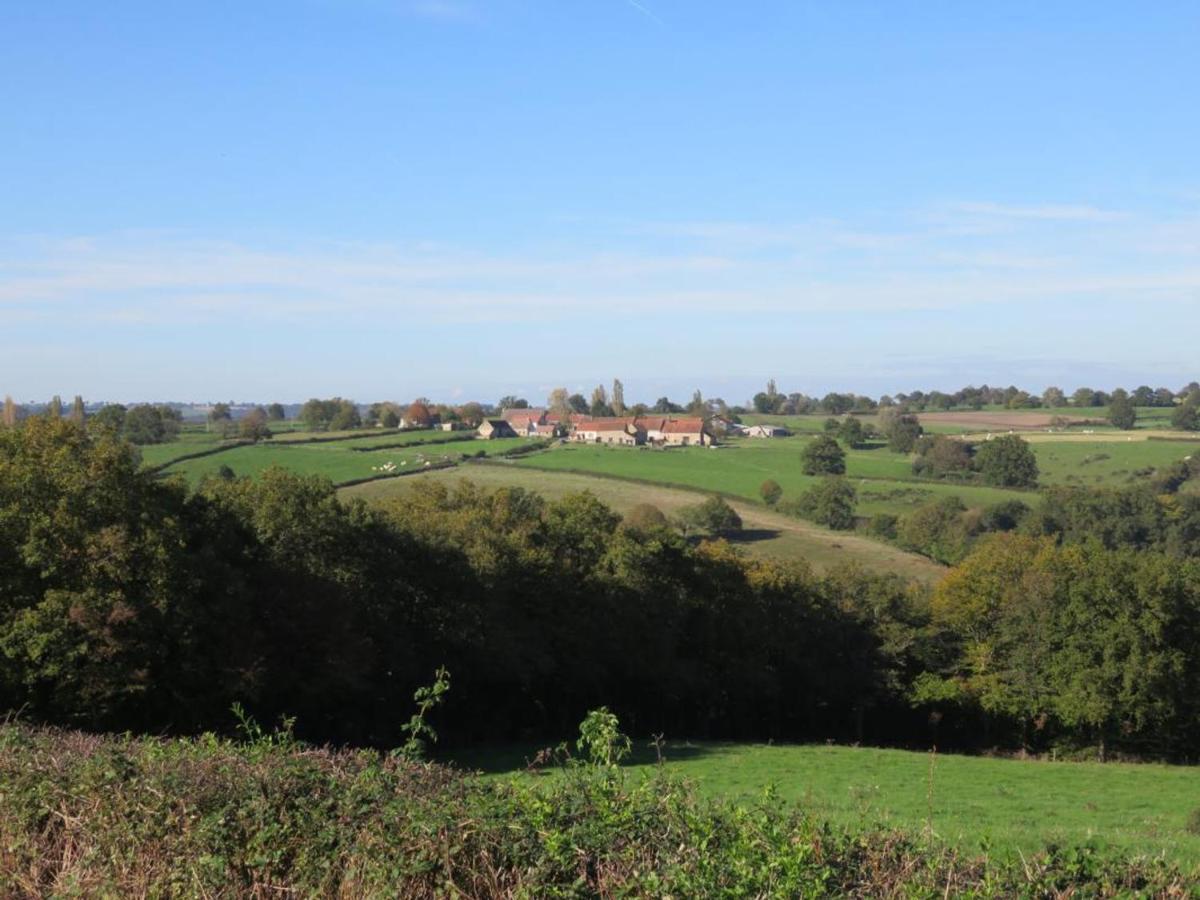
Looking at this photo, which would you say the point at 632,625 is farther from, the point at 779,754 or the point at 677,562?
the point at 779,754

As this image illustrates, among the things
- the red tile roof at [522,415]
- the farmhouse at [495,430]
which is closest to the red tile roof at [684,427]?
the red tile roof at [522,415]

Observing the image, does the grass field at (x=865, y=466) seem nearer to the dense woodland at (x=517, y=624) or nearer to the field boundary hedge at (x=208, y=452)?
the field boundary hedge at (x=208, y=452)

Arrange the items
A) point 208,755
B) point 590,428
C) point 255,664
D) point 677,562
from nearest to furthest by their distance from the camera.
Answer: point 208,755 → point 255,664 → point 677,562 → point 590,428

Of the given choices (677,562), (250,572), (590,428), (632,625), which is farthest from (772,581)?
(590,428)

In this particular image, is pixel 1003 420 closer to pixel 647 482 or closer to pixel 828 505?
pixel 828 505

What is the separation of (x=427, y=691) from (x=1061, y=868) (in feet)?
14.7

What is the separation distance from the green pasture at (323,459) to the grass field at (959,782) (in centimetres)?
4801

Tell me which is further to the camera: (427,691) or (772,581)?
(772,581)

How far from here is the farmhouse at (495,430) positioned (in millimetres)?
126812

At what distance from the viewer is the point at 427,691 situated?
27.1 feet

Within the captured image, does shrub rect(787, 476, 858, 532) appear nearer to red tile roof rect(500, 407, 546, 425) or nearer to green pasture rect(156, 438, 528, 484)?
green pasture rect(156, 438, 528, 484)

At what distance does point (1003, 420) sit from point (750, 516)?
8698 centimetres

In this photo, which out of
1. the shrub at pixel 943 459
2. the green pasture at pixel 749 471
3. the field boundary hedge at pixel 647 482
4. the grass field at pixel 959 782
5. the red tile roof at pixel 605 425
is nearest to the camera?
the grass field at pixel 959 782

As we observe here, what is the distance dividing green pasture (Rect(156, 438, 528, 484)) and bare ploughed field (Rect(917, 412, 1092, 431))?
274ft
